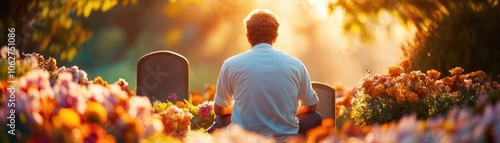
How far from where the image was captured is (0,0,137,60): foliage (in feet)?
49.0

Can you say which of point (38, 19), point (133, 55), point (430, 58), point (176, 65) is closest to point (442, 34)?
point (430, 58)

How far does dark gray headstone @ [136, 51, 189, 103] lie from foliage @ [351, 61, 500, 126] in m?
2.71

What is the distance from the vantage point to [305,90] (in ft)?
18.8

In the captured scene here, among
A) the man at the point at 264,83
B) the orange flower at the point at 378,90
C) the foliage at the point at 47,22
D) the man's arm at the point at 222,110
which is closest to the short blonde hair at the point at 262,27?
the man at the point at 264,83

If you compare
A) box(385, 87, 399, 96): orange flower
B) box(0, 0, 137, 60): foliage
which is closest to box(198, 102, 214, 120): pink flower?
box(385, 87, 399, 96): orange flower

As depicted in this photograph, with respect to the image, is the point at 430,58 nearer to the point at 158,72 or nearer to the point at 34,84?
the point at 158,72

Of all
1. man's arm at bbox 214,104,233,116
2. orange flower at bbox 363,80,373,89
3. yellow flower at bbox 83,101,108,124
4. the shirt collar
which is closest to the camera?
yellow flower at bbox 83,101,108,124

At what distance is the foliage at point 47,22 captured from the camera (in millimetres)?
14945

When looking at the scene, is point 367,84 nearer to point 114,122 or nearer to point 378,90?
point 378,90

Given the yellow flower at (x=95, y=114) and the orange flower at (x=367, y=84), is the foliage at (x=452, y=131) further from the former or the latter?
the orange flower at (x=367, y=84)

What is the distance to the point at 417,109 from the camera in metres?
10.5

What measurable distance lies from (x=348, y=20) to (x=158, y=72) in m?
6.91

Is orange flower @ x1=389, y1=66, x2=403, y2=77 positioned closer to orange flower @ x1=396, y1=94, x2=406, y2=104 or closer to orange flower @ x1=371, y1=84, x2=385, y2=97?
orange flower @ x1=371, y1=84, x2=385, y2=97

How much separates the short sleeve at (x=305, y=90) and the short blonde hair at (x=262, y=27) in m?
0.34
